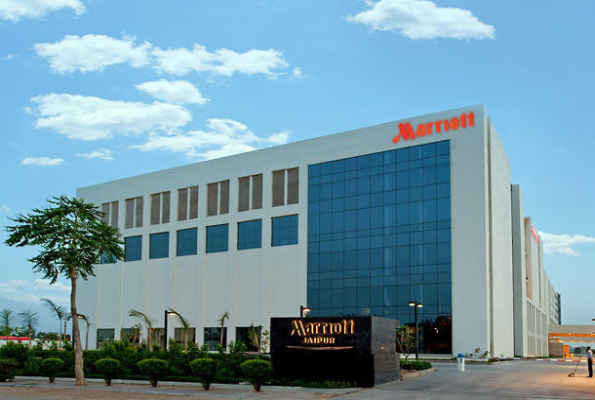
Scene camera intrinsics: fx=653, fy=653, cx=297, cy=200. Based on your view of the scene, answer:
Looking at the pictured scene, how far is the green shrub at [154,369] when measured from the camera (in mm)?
33781

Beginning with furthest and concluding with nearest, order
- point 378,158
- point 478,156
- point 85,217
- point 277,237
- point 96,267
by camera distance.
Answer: point 96,267
point 277,237
point 378,158
point 478,156
point 85,217

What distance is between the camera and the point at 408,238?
2445 inches

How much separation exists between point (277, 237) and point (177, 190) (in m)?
17.6

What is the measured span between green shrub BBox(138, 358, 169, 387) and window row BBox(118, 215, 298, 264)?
36.9 metres

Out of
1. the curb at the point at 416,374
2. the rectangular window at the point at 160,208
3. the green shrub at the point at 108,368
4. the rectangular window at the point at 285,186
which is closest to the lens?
the green shrub at the point at 108,368

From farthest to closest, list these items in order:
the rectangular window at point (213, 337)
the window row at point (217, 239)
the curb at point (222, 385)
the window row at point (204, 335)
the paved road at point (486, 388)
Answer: the rectangular window at point (213, 337), the window row at point (217, 239), the window row at point (204, 335), the curb at point (222, 385), the paved road at point (486, 388)

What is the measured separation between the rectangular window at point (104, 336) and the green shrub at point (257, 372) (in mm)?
59130

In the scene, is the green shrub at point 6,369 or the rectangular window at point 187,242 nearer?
the green shrub at point 6,369

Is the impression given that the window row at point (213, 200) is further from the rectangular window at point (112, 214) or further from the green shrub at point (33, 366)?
the green shrub at point (33, 366)

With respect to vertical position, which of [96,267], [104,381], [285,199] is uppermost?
[285,199]

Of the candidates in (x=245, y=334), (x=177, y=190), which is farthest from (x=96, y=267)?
(x=245, y=334)

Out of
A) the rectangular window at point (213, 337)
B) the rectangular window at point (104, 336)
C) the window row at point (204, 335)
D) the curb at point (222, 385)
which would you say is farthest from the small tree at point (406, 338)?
the rectangular window at point (104, 336)

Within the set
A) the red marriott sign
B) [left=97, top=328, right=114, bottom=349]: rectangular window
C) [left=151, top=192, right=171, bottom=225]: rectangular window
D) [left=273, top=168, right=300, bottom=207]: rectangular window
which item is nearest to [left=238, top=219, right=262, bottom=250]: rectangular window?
[left=273, top=168, right=300, bottom=207]: rectangular window

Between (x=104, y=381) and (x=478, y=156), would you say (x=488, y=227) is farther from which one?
(x=104, y=381)
